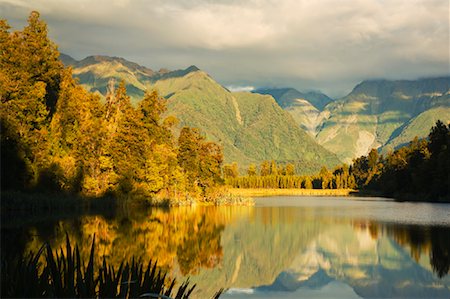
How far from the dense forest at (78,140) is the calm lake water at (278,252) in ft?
41.5

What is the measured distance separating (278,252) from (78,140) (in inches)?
1581

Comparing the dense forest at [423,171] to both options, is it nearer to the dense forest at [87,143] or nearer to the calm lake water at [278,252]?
the dense forest at [87,143]

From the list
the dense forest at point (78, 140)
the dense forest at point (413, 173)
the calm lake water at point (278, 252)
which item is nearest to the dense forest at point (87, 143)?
the dense forest at point (78, 140)

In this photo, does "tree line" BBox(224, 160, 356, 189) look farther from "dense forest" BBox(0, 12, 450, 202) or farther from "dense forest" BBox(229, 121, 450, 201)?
"dense forest" BBox(0, 12, 450, 202)

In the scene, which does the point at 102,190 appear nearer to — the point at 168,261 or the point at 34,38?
the point at 34,38

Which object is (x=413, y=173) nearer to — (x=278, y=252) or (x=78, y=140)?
(x=78, y=140)

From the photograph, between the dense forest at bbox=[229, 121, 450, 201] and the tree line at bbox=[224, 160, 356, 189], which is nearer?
the dense forest at bbox=[229, 121, 450, 201]

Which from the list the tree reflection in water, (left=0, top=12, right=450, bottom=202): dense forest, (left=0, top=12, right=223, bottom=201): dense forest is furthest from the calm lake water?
(left=0, top=12, right=450, bottom=202): dense forest

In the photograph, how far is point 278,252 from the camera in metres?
28.8

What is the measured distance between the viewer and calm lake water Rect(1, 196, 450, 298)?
19891 mm

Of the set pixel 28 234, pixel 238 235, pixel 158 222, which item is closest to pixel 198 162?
pixel 158 222

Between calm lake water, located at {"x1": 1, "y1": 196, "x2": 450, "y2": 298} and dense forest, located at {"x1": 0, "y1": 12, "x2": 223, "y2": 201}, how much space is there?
1264 centimetres

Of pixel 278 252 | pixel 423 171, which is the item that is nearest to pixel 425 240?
pixel 278 252

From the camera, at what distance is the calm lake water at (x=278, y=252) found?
783 inches
